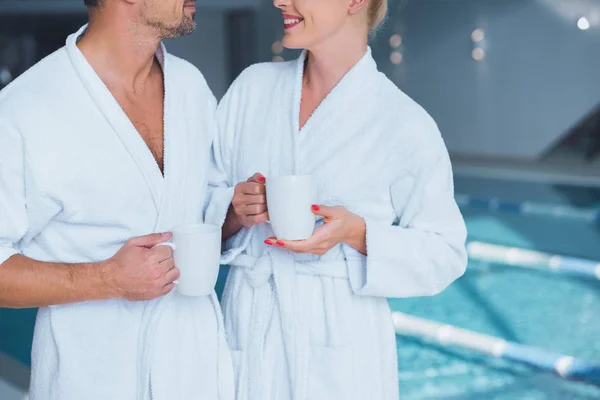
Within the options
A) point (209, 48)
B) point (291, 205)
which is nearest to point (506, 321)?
point (291, 205)

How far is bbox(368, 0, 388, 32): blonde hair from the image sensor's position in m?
1.68

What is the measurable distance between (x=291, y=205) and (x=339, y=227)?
0.16 meters

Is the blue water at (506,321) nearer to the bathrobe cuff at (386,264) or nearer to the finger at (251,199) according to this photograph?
the bathrobe cuff at (386,264)

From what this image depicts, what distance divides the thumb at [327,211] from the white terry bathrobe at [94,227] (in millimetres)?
337

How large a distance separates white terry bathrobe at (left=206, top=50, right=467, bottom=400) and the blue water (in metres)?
1.95

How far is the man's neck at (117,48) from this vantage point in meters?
1.48

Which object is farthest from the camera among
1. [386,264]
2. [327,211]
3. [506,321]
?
[506,321]

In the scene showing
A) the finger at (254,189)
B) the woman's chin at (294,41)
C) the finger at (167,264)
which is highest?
the woman's chin at (294,41)

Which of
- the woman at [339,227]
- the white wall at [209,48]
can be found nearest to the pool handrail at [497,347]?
the woman at [339,227]

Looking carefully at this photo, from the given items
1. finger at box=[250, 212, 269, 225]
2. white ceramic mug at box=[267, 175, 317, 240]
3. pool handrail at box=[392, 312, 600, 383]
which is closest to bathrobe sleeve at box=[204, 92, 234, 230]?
finger at box=[250, 212, 269, 225]

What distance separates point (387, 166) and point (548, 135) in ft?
26.9

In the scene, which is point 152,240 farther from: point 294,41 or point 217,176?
point 294,41

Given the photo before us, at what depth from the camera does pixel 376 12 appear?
1691mm

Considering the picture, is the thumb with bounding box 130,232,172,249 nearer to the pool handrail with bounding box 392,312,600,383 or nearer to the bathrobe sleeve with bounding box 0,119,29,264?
the bathrobe sleeve with bounding box 0,119,29,264
